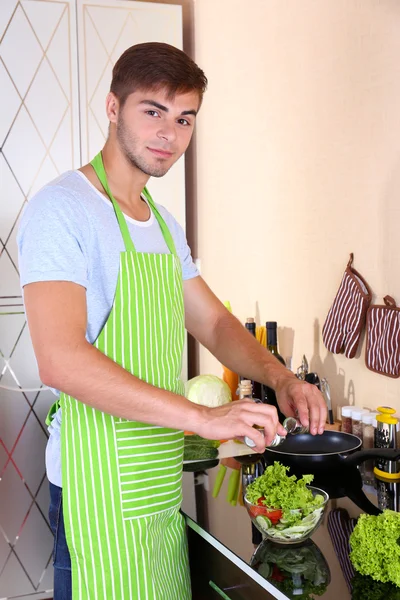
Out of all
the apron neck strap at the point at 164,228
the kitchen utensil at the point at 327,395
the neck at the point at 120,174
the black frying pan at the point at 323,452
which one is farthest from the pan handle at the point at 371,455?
the neck at the point at 120,174

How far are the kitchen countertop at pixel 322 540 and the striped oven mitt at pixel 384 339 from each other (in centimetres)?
28

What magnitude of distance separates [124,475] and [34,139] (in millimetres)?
1646

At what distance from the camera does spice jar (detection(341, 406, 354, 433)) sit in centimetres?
189

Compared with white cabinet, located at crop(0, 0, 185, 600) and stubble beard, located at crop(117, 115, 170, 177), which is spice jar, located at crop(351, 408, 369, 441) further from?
white cabinet, located at crop(0, 0, 185, 600)

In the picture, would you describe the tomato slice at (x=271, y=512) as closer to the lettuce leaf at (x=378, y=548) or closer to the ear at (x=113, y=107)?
the lettuce leaf at (x=378, y=548)

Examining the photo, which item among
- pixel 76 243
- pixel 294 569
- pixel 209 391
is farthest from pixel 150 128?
pixel 209 391

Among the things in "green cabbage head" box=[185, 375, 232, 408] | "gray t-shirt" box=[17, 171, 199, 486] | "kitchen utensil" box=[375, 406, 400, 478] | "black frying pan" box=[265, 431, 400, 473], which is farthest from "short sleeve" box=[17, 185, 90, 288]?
"green cabbage head" box=[185, 375, 232, 408]

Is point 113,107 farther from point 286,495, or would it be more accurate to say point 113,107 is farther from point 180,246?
point 286,495

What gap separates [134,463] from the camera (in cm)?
133

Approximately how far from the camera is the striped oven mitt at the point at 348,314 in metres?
1.90

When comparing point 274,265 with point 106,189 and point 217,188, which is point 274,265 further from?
point 106,189

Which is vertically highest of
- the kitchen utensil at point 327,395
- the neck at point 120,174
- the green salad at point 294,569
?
the neck at point 120,174

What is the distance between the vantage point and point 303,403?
4.58 feet

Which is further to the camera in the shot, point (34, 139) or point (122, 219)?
point (34, 139)
